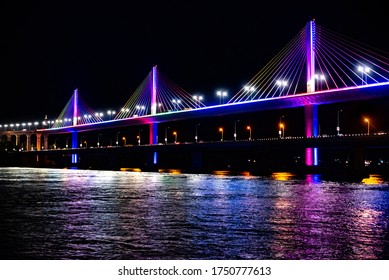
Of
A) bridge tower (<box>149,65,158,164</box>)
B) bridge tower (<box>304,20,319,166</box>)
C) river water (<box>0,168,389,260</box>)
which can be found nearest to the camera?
river water (<box>0,168,389,260</box>)

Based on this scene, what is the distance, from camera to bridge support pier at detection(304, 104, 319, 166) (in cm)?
4919

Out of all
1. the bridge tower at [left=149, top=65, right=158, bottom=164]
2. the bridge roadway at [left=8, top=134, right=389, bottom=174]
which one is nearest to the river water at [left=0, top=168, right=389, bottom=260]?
the bridge roadway at [left=8, top=134, right=389, bottom=174]

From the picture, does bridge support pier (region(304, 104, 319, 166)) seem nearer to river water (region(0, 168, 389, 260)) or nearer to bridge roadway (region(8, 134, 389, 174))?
bridge roadway (region(8, 134, 389, 174))

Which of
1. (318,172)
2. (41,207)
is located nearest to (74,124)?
(318,172)

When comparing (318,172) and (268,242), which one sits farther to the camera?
(318,172)

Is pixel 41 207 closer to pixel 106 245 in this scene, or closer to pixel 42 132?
pixel 106 245

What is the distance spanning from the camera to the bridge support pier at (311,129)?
4919cm

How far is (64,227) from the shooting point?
11945 millimetres

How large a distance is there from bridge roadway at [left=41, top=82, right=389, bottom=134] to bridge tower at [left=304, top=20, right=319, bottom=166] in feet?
2.54

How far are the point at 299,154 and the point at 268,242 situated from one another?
85.2 metres

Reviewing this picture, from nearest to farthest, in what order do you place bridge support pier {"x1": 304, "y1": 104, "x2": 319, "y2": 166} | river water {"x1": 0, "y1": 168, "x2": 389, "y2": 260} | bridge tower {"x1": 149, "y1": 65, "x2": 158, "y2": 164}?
1. river water {"x1": 0, "y1": 168, "x2": 389, "y2": 260}
2. bridge support pier {"x1": 304, "y1": 104, "x2": 319, "y2": 166}
3. bridge tower {"x1": 149, "y1": 65, "x2": 158, "y2": 164}

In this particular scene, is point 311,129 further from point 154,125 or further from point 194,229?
point 194,229
